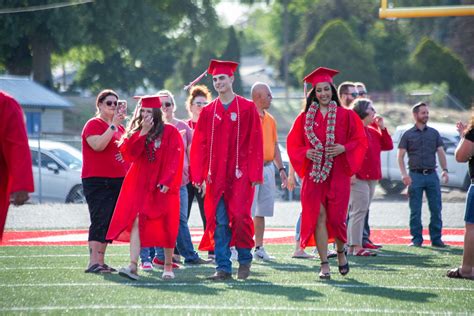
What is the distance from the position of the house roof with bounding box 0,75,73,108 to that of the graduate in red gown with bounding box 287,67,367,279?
36069 mm

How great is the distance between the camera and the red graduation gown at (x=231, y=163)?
10.1 meters

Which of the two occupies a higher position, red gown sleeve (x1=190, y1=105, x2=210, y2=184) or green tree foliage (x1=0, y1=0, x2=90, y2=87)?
green tree foliage (x1=0, y1=0, x2=90, y2=87)

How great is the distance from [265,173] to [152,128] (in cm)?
249

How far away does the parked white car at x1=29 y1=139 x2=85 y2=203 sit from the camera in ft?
76.2

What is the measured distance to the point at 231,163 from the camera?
10117 millimetres

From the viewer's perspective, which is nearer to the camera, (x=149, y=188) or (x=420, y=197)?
(x=149, y=188)

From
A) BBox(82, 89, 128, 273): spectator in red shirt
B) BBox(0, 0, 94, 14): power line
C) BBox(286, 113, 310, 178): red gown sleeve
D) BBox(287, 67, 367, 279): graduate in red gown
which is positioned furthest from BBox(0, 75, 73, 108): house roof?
BBox(287, 67, 367, 279): graduate in red gown

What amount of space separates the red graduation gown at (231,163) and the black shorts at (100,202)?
3.94 feet

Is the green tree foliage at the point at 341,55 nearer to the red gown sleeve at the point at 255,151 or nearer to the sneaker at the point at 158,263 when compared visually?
the sneaker at the point at 158,263

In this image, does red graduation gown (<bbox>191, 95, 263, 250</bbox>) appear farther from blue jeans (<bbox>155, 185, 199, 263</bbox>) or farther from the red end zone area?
the red end zone area

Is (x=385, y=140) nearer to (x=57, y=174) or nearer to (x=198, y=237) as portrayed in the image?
(x=198, y=237)

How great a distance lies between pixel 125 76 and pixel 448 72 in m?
24.1

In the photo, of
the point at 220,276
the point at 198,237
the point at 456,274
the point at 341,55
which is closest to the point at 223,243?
the point at 220,276

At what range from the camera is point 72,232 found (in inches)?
668
